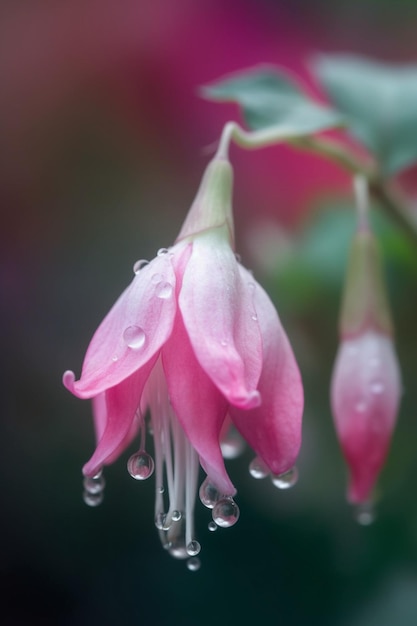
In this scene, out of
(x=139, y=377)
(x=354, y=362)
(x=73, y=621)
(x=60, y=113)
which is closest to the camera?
(x=139, y=377)

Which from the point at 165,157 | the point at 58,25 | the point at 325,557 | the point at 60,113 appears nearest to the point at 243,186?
the point at 165,157

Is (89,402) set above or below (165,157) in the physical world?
below

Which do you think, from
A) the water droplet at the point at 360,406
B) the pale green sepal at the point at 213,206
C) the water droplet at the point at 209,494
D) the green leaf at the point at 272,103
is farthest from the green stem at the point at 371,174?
the water droplet at the point at 209,494

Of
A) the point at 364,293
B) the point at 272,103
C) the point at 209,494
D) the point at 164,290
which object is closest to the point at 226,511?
the point at 209,494

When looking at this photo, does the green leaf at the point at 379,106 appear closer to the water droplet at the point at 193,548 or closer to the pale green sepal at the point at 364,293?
the pale green sepal at the point at 364,293

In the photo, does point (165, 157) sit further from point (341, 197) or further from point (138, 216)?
point (341, 197)

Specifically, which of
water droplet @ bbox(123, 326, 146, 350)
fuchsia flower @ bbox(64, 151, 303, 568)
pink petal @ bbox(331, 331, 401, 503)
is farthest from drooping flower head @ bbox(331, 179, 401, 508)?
water droplet @ bbox(123, 326, 146, 350)

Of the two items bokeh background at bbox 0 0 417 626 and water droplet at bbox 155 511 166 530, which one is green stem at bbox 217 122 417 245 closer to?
bokeh background at bbox 0 0 417 626
